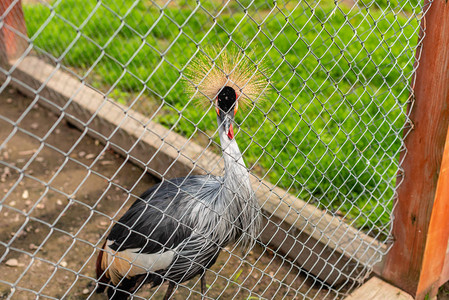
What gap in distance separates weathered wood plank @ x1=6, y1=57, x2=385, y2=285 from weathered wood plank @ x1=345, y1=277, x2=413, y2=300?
73 mm

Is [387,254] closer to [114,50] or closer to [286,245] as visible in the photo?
[286,245]

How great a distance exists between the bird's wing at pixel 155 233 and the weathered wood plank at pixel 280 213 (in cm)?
9

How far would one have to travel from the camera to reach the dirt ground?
2.00 metres

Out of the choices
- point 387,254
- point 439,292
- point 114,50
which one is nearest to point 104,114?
point 114,50

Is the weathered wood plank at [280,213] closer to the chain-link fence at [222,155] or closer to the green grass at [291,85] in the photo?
the chain-link fence at [222,155]

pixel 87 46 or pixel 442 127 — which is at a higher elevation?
pixel 442 127

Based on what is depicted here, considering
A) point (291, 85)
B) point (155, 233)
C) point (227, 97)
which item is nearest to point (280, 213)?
point (155, 233)

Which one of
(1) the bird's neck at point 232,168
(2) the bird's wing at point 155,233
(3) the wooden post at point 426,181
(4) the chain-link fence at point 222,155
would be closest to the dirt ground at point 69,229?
(4) the chain-link fence at point 222,155

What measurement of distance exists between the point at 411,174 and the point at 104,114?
1779 mm

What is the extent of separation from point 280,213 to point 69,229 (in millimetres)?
1035

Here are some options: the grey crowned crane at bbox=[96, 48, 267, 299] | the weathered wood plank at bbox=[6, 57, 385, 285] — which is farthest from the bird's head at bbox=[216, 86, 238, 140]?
the weathered wood plank at bbox=[6, 57, 385, 285]

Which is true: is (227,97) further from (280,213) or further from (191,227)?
(280,213)

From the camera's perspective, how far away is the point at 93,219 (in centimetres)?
241

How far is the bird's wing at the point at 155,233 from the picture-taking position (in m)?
1.65
